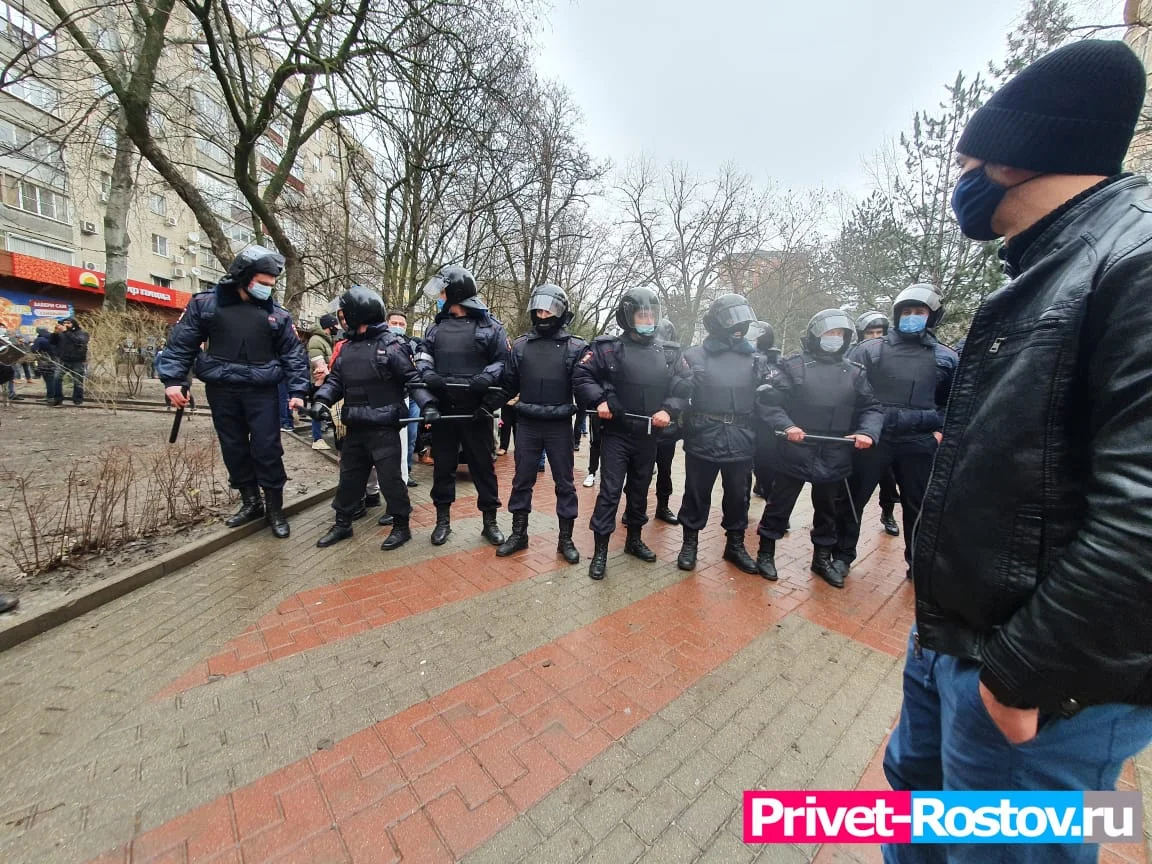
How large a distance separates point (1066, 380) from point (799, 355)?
340 centimetres

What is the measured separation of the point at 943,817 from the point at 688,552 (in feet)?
9.40

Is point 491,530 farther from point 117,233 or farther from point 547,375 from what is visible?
point 117,233

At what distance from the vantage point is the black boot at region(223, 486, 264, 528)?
4227 millimetres

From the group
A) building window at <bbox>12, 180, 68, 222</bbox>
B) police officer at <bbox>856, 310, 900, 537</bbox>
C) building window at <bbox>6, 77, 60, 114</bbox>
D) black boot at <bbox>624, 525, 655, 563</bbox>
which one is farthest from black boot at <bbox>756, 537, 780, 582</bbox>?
building window at <bbox>12, 180, 68, 222</bbox>

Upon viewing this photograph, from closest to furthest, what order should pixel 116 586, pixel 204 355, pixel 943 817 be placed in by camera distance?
1. pixel 943 817
2. pixel 116 586
3. pixel 204 355

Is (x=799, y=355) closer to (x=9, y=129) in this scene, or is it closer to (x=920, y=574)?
(x=920, y=574)

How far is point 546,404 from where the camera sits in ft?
13.1

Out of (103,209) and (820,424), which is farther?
(103,209)

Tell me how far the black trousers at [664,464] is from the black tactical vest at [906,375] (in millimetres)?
1902

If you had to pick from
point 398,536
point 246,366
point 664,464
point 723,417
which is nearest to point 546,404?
point 723,417

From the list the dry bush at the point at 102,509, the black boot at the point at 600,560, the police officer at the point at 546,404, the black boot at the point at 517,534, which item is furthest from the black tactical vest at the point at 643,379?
the dry bush at the point at 102,509

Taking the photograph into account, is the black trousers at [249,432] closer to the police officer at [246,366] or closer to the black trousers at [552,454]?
the police officer at [246,366]

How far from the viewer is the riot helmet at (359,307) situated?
400 centimetres

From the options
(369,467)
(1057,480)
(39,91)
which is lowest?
(369,467)
